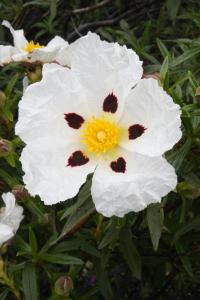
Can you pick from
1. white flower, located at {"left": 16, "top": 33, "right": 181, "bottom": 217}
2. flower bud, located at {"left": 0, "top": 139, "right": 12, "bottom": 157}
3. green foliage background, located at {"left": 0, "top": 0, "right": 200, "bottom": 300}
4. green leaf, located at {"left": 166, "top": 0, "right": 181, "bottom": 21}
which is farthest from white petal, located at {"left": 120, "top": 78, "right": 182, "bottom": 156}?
green leaf, located at {"left": 166, "top": 0, "right": 181, "bottom": 21}

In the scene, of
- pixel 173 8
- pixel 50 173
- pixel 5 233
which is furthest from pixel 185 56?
pixel 173 8

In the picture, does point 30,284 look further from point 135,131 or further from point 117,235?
point 135,131

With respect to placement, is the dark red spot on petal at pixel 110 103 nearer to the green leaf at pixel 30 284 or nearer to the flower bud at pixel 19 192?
the flower bud at pixel 19 192

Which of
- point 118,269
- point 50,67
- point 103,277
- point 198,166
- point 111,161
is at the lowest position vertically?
point 118,269

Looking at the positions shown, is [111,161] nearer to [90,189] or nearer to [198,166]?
Answer: [90,189]

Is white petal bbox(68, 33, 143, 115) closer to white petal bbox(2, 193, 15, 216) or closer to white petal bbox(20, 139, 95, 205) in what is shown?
white petal bbox(20, 139, 95, 205)

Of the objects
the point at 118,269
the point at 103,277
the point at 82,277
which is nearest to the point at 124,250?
the point at 103,277
